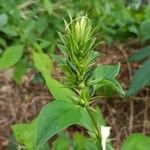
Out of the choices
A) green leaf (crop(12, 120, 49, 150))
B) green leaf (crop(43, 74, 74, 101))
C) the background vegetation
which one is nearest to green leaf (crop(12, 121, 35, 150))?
green leaf (crop(12, 120, 49, 150))

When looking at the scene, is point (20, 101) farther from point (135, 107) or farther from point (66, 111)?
point (66, 111)

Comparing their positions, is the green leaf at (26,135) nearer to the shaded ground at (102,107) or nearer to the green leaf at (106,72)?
the green leaf at (106,72)

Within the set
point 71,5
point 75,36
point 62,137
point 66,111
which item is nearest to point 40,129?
point 66,111

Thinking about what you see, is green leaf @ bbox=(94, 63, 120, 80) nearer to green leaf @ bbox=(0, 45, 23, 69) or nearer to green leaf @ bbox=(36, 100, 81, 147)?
green leaf @ bbox=(36, 100, 81, 147)

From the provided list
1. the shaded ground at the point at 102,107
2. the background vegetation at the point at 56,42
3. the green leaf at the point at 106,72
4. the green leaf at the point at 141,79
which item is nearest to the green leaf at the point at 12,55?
the background vegetation at the point at 56,42

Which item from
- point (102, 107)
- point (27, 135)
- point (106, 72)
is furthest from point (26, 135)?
point (102, 107)

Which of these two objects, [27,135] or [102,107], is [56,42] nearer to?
[102,107]
